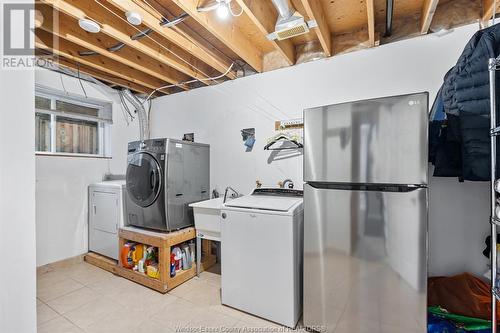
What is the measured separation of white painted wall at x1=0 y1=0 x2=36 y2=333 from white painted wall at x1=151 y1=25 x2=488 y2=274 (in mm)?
2124

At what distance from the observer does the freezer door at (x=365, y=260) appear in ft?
4.67

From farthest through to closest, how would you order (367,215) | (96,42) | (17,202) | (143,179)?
(143,179) < (96,42) < (367,215) < (17,202)

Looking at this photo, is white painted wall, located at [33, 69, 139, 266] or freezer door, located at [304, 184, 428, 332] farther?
white painted wall, located at [33, 69, 139, 266]

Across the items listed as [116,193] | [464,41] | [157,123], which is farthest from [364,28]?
[116,193]

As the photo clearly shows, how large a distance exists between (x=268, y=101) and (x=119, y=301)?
2.53 metres

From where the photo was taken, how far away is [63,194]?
9.41 ft

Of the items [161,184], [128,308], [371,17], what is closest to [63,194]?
[161,184]

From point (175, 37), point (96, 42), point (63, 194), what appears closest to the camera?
point (175, 37)

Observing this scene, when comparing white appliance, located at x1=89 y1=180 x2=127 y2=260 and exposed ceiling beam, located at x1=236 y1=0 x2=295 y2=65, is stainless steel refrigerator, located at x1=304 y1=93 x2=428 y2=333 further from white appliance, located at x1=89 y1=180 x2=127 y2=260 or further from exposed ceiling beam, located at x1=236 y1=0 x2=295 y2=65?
white appliance, located at x1=89 y1=180 x2=127 y2=260

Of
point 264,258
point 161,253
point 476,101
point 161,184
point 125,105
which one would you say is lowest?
point 161,253

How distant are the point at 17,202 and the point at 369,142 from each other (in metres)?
1.77

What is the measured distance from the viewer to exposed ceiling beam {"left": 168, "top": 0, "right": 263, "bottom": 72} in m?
1.77

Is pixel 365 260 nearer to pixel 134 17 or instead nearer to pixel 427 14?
pixel 427 14

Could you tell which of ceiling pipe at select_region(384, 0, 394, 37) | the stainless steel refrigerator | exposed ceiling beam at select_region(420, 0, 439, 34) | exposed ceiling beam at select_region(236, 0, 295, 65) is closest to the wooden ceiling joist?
Result: exposed ceiling beam at select_region(236, 0, 295, 65)
